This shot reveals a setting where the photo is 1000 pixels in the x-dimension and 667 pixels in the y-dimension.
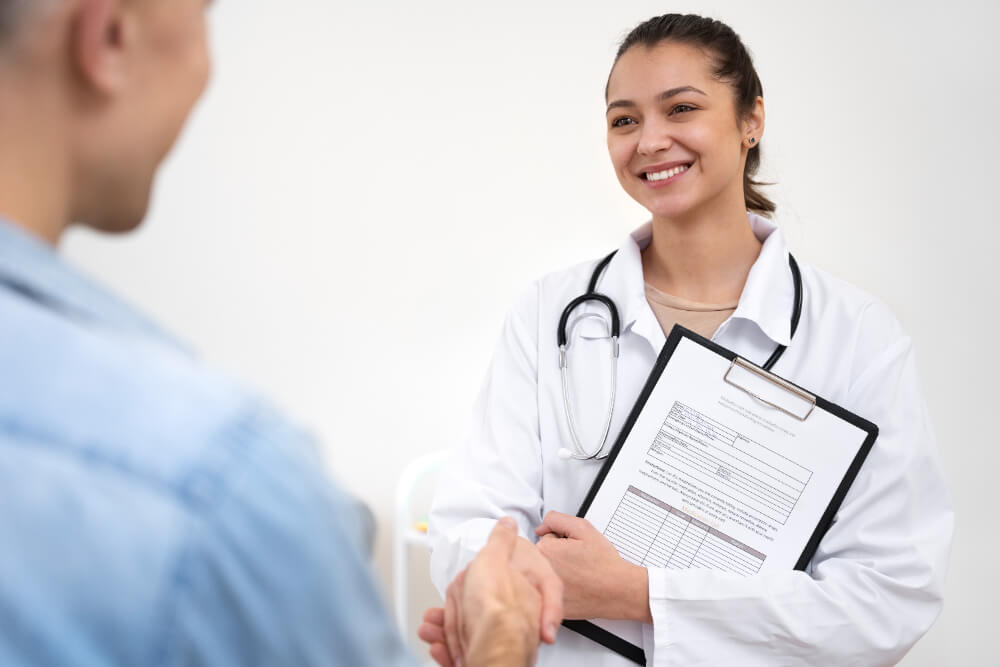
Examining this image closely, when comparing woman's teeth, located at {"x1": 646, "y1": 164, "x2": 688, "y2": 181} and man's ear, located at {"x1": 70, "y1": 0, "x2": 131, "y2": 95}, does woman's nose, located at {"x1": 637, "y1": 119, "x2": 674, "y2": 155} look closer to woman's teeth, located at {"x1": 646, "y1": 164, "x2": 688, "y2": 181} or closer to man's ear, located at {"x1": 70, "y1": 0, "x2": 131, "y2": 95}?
woman's teeth, located at {"x1": 646, "y1": 164, "x2": 688, "y2": 181}

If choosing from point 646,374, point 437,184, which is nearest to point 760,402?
point 646,374

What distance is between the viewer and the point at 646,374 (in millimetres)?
1243

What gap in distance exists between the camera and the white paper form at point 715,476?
114 centimetres

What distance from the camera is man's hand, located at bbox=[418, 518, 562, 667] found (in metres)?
0.79

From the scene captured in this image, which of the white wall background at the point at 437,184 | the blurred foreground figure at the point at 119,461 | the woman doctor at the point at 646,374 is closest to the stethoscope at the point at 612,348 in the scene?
the woman doctor at the point at 646,374

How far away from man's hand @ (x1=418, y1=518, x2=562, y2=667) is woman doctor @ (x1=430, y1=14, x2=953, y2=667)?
3cm

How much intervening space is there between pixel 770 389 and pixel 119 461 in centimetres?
97

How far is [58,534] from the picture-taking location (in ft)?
1.07

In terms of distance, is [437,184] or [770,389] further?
[437,184]

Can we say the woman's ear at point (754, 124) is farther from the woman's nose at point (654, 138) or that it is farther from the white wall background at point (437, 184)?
the white wall background at point (437, 184)

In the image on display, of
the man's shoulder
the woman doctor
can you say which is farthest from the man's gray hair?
the woman doctor

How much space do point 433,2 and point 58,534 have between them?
230cm

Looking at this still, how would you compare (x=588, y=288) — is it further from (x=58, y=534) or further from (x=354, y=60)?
(x=354, y=60)

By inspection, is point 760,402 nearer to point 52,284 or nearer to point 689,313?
point 689,313
